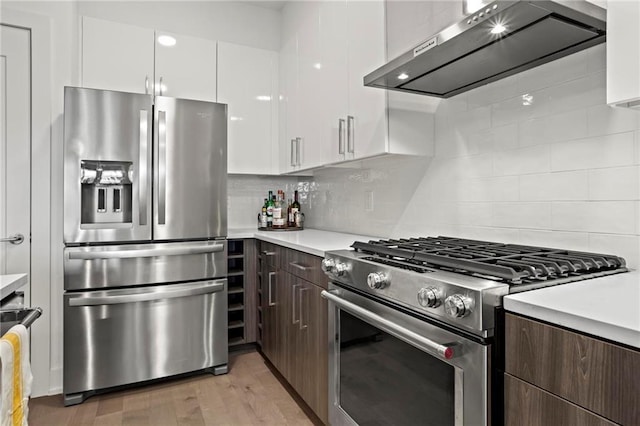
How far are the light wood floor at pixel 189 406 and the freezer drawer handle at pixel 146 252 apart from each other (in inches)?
32.5

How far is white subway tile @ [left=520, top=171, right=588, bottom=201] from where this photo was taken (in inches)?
52.9

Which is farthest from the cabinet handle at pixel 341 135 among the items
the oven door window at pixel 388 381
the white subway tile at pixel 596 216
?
the white subway tile at pixel 596 216

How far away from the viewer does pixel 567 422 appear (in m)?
0.77

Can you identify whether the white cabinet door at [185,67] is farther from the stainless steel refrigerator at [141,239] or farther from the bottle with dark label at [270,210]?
the bottle with dark label at [270,210]

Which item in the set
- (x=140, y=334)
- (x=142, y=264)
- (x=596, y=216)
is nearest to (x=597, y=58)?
(x=596, y=216)

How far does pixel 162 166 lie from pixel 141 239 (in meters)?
0.45

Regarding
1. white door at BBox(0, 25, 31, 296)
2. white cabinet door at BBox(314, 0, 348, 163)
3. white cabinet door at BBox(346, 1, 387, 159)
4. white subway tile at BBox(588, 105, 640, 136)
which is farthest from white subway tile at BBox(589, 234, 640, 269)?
white door at BBox(0, 25, 31, 296)

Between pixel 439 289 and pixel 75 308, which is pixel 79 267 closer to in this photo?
pixel 75 308

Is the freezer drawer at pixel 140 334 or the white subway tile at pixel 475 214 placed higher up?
the white subway tile at pixel 475 214

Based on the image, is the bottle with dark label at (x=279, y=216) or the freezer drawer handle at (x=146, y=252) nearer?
the freezer drawer handle at (x=146, y=252)

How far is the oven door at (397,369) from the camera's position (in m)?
0.97

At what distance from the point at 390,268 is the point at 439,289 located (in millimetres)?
232

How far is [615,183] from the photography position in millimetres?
1244

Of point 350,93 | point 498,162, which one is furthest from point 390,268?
point 350,93
